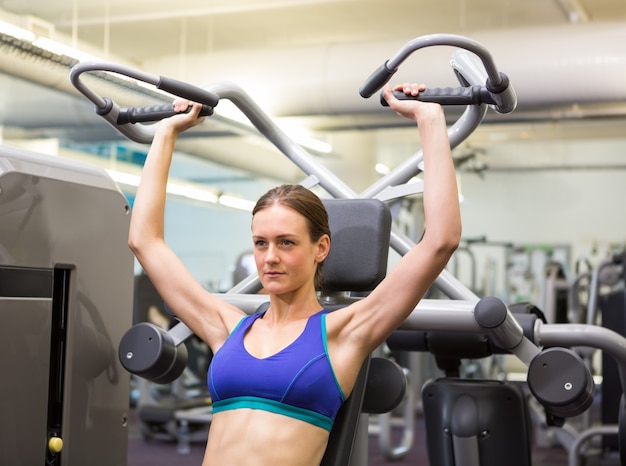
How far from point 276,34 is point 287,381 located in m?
6.45

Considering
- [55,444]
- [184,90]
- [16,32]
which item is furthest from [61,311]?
[16,32]

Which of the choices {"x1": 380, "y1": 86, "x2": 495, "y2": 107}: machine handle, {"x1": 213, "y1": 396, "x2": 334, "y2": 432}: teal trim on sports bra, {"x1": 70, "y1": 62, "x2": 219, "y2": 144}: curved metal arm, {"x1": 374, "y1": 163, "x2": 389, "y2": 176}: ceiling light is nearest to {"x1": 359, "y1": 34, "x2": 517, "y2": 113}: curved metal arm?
{"x1": 380, "y1": 86, "x2": 495, "y2": 107}: machine handle

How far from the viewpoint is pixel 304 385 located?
1707mm

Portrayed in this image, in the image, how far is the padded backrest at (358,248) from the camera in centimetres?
200

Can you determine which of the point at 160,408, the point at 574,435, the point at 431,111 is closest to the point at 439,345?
the point at 431,111

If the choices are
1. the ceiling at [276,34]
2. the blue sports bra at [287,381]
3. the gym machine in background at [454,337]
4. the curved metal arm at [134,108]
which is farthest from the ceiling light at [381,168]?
the blue sports bra at [287,381]

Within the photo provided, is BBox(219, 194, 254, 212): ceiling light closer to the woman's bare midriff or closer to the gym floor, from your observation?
the gym floor

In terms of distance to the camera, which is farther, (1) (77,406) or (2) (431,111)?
(1) (77,406)

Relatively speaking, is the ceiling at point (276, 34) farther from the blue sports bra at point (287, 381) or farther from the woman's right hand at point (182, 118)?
the blue sports bra at point (287, 381)

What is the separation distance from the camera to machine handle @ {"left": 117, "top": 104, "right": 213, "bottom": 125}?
1.95 metres

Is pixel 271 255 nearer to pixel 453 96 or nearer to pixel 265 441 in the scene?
pixel 265 441

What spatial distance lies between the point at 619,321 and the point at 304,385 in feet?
12.8

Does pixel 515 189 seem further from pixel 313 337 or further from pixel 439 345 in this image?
pixel 313 337

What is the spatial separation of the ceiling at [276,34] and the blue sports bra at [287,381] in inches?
170
